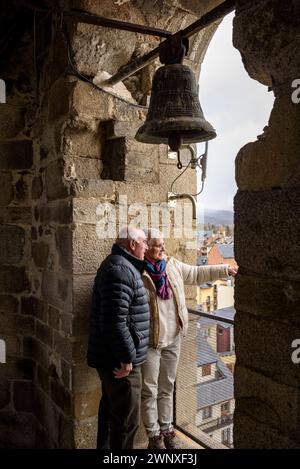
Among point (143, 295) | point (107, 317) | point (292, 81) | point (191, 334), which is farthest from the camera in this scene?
point (191, 334)

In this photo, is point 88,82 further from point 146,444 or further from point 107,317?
point 146,444

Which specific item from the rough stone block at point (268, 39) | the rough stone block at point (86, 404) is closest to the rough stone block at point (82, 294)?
the rough stone block at point (86, 404)

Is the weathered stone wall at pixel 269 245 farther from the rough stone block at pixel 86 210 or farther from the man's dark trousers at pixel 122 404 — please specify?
the rough stone block at pixel 86 210

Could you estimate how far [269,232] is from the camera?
4.03 ft

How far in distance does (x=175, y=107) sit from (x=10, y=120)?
1540 mm

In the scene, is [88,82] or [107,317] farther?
[88,82]

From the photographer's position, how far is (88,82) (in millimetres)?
2602

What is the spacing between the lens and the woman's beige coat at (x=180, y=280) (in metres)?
2.65

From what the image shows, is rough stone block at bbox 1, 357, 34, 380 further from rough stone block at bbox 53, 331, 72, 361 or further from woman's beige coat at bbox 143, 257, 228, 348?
woman's beige coat at bbox 143, 257, 228, 348

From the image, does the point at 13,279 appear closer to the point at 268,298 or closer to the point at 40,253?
the point at 40,253

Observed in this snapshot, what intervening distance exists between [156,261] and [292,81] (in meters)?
1.73

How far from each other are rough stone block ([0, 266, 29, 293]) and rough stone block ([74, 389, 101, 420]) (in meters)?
1.00

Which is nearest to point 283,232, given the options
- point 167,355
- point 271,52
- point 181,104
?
point 271,52

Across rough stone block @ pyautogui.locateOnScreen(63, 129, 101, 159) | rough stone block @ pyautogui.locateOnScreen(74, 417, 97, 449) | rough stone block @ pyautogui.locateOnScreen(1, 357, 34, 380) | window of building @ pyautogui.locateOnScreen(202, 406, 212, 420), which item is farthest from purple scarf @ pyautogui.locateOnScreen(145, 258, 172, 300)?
window of building @ pyautogui.locateOnScreen(202, 406, 212, 420)
